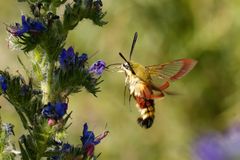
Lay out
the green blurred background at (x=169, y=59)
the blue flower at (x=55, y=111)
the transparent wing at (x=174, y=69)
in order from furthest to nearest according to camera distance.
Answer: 1. the green blurred background at (x=169, y=59)
2. the transparent wing at (x=174, y=69)
3. the blue flower at (x=55, y=111)

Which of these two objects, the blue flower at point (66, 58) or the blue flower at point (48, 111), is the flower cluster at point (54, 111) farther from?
the blue flower at point (66, 58)

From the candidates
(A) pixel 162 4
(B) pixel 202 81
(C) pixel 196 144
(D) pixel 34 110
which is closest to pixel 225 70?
(B) pixel 202 81

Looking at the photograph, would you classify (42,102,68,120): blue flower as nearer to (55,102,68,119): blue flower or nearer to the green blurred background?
(55,102,68,119): blue flower

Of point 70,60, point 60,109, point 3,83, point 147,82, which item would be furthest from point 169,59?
point 60,109

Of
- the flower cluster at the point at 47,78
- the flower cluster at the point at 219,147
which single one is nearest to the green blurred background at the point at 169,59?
the flower cluster at the point at 219,147

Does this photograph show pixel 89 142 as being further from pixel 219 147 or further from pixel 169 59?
pixel 169 59
